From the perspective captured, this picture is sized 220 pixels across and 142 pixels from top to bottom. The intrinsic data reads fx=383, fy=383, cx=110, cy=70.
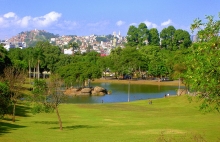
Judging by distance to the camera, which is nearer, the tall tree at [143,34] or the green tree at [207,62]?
the green tree at [207,62]

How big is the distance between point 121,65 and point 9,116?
88.1 meters

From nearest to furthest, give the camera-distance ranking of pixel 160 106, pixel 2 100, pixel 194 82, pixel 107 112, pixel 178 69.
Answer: pixel 194 82, pixel 2 100, pixel 107 112, pixel 160 106, pixel 178 69

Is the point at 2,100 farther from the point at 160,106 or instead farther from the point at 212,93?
the point at 160,106

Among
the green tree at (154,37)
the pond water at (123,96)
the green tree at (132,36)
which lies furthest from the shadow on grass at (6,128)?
the green tree at (154,37)

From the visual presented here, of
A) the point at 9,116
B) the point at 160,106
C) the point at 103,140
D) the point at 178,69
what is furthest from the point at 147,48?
the point at 103,140

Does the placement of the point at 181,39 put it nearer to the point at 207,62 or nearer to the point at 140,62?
the point at 140,62

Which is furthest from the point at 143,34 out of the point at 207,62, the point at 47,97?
the point at 207,62

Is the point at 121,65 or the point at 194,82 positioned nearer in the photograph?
the point at 194,82

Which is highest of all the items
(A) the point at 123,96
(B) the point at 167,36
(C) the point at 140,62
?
(B) the point at 167,36

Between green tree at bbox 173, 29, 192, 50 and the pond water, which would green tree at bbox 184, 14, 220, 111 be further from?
green tree at bbox 173, 29, 192, 50

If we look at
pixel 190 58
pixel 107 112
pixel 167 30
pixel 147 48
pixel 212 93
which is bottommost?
pixel 107 112

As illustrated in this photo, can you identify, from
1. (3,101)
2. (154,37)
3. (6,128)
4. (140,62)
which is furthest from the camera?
Result: (154,37)

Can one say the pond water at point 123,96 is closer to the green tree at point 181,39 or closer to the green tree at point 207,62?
the green tree at point 207,62

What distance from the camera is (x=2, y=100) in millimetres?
31031
